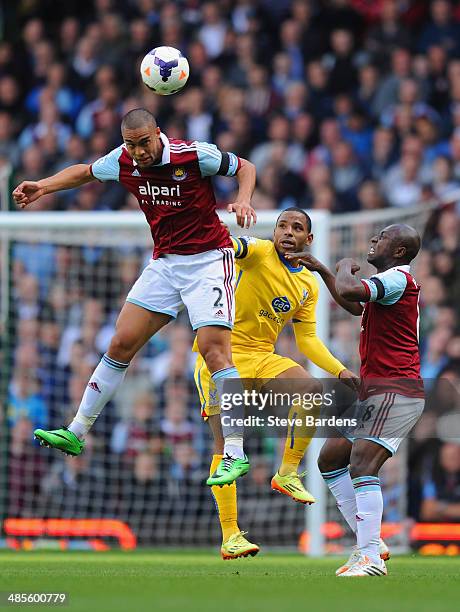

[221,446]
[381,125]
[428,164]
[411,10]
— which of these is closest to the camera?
[221,446]

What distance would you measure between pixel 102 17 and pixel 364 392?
470 inches

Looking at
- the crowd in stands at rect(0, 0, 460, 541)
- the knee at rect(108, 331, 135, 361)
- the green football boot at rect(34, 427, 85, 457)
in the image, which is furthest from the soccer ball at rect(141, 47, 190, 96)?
the crowd in stands at rect(0, 0, 460, 541)

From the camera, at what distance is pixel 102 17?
19969mm

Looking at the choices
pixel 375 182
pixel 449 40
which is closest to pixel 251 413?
pixel 375 182

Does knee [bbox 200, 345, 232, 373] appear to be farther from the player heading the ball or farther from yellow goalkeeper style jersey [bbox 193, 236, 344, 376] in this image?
yellow goalkeeper style jersey [bbox 193, 236, 344, 376]

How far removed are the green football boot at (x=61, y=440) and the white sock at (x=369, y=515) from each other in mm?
2062

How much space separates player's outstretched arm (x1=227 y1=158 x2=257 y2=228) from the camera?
8.88 meters

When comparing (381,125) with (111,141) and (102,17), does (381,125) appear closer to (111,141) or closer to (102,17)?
(111,141)

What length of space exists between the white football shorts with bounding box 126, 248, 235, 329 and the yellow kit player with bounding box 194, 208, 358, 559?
1.77 feet

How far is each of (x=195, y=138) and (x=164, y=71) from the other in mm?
8330

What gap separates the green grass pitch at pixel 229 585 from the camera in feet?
23.2

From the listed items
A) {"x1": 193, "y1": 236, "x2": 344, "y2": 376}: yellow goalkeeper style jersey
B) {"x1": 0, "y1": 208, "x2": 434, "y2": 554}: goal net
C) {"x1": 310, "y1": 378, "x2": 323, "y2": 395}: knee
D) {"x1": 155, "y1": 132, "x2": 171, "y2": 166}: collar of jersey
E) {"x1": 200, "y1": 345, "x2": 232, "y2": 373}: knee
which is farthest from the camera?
{"x1": 0, "y1": 208, "x2": 434, "y2": 554}: goal net

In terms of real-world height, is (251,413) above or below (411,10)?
below

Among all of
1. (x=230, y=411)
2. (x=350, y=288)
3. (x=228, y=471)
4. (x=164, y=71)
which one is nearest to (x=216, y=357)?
(x=230, y=411)
